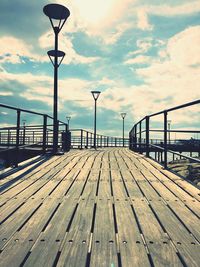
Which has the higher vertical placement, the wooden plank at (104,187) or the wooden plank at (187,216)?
the wooden plank at (104,187)

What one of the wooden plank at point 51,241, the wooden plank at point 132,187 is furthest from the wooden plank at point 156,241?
the wooden plank at point 51,241

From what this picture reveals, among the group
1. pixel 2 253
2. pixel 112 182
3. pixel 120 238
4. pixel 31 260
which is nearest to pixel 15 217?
pixel 2 253

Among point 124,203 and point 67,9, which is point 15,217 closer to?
point 124,203

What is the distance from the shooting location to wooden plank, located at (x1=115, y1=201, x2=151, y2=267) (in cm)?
198

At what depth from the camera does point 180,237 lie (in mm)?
2420

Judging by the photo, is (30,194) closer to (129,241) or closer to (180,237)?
(129,241)

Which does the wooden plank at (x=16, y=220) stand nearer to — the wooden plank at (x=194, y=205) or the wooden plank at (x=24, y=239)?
the wooden plank at (x=24, y=239)

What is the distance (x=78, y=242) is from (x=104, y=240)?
0.79ft

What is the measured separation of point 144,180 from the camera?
509 cm

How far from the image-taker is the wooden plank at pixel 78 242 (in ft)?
6.48

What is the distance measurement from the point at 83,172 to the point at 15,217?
3.09m

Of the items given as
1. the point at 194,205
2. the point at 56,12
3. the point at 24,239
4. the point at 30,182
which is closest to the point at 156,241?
the point at 24,239

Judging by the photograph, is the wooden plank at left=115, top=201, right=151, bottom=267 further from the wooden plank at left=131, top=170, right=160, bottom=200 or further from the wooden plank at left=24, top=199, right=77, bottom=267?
the wooden plank at left=131, top=170, right=160, bottom=200

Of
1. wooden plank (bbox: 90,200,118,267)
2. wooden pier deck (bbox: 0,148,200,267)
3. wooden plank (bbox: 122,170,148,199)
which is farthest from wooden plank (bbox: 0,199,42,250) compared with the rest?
wooden plank (bbox: 122,170,148,199)
